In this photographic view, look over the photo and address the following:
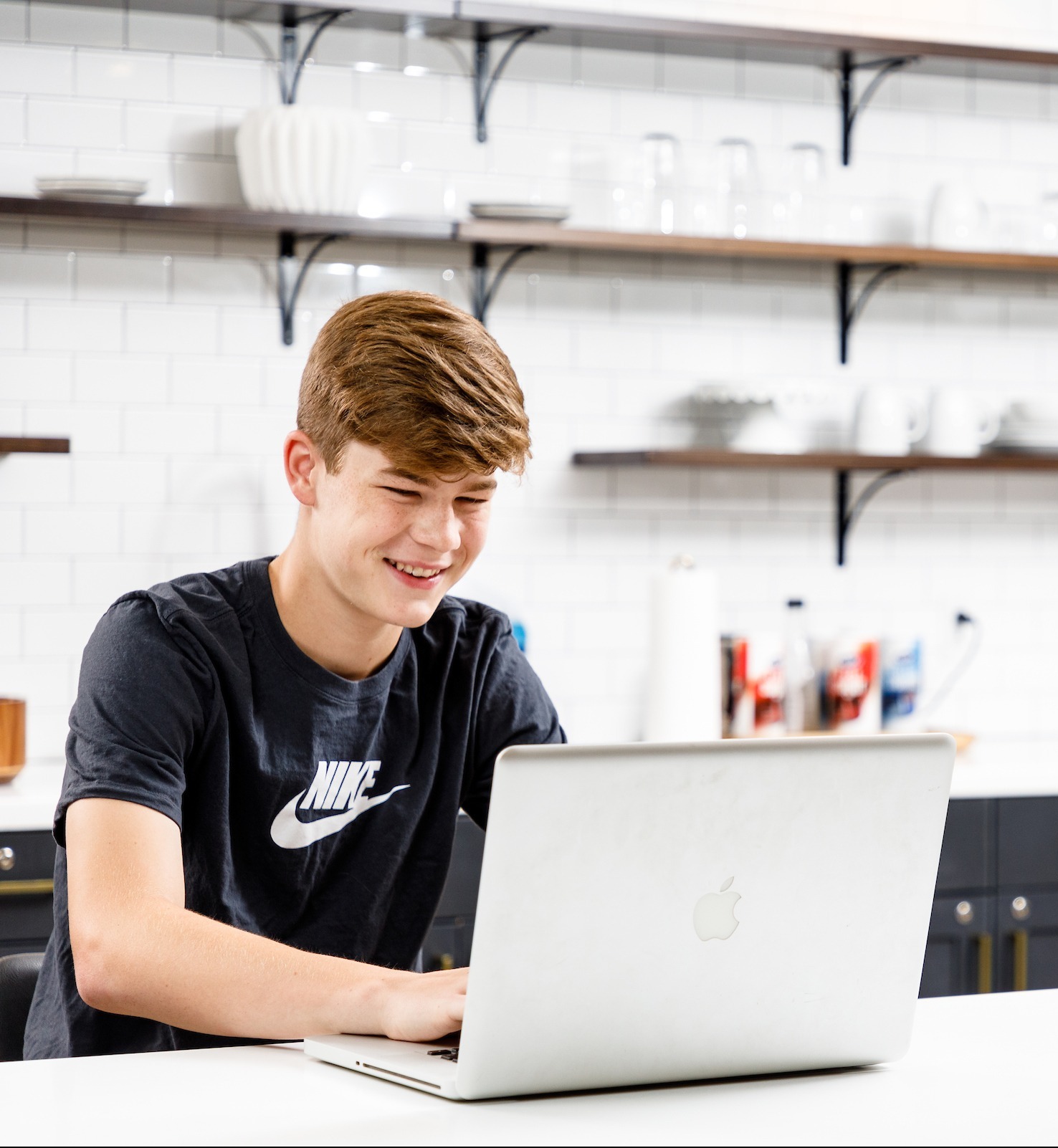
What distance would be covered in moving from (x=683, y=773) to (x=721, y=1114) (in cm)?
25

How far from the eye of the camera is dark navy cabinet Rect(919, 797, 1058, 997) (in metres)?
3.01

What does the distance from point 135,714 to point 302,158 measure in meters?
1.81

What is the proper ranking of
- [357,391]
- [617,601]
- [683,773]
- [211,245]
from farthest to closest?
1. [617,601]
2. [211,245]
3. [357,391]
4. [683,773]

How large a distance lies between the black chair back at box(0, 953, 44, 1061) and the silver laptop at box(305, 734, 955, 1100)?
22.3 inches

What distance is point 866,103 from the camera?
3.50 meters

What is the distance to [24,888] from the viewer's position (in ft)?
8.32

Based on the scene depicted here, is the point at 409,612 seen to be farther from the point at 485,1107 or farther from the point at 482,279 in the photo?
the point at 482,279

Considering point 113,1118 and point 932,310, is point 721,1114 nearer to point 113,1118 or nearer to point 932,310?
point 113,1118

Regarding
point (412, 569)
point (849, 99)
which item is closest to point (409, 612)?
point (412, 569)

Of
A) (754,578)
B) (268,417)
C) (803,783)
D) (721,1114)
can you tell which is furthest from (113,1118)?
(754,578)

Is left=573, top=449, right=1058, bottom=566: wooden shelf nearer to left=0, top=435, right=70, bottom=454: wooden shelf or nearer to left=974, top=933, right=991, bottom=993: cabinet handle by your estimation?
left=974, top=933, right=991, bottom=993: cabinet handle

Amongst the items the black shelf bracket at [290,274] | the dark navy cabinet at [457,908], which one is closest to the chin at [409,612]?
the dark navy cabinet at [457,908]

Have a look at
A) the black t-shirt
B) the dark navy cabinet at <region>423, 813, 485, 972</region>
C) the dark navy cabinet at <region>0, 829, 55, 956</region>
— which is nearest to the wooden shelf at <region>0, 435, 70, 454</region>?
the dark navy cabinet at <region>0, 829, 55, 956</region>

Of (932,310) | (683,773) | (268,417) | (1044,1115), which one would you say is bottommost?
(1044,1115)
